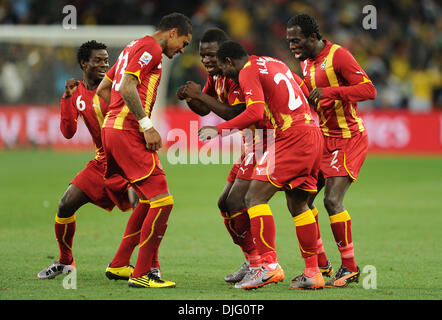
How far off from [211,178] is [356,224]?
22.6 ft

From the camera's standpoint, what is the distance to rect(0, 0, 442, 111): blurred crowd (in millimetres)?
23094

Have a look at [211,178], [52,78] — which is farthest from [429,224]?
[52,78]

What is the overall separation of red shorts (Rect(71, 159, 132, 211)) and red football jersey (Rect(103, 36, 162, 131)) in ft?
2.86

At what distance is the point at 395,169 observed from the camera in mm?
18891

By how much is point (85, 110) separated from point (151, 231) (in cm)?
173

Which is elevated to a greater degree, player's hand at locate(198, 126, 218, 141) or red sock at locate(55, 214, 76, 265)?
player's hand at locate(198, 126, 218, 141)

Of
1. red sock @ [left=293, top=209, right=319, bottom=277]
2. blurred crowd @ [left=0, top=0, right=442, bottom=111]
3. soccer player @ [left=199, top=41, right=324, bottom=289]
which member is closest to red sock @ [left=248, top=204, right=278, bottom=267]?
soccer player @ [left=199, top=41, right=324, bottom=289]

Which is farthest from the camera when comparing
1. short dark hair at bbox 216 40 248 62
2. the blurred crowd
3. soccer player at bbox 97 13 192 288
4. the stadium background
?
the blurred crowd

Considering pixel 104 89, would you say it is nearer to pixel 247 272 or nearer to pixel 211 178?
pixel 247 272

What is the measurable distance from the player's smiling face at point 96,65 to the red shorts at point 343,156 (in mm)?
2434

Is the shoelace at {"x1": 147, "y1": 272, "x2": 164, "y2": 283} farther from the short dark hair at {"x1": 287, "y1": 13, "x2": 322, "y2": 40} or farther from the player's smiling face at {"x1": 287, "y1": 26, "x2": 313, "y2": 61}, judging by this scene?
the short dark hair at {"x1": 287, "y1": 13, "x2": 322, "y2": 40}

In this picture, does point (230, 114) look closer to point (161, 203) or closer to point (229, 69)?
point (229, 69)

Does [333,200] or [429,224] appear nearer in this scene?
[333,200]

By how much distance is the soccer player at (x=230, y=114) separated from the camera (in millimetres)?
7012
